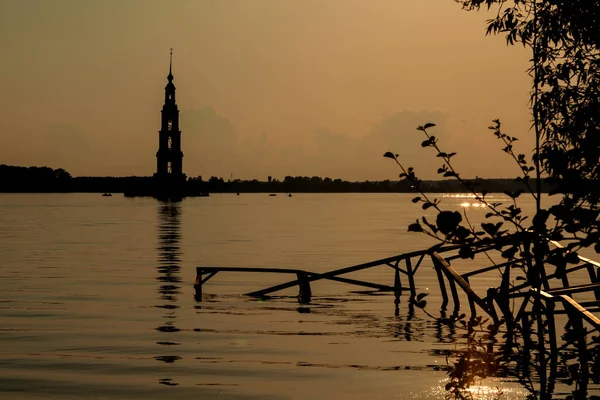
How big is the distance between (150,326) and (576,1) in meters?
16.2

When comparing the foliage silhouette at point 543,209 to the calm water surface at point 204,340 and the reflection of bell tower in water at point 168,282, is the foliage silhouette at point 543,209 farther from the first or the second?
the reflection of bell tower in water at point 168,282

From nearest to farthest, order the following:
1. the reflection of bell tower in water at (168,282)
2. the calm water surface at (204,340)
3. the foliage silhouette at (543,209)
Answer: the foliage silhouette at (543,209) < the calm water surface at (204,340) < the reflection of bell tower in water at (168,282)

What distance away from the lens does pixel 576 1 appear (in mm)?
12125

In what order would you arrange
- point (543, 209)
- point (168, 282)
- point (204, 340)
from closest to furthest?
point (543, 209) → point (204, 340) → point (168, 282)

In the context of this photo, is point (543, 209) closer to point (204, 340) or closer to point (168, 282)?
point (204, 340)

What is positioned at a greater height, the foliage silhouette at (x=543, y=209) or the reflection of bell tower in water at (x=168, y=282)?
the foliage silhouette at (x=543, y=209)

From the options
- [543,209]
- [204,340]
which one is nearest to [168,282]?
[204,340]

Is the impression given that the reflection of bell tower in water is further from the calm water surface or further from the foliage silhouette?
the foliage silhouette

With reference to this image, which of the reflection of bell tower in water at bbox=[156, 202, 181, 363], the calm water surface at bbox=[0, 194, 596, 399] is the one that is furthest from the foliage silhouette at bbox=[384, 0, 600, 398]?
the reflection of bell tower in water at bbox=[156, 202, 181, 363]

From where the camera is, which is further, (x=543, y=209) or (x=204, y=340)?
(x=204, y=340)

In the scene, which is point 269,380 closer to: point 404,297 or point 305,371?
point 305,371

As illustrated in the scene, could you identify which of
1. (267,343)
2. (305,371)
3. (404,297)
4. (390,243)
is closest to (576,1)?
(305,371)

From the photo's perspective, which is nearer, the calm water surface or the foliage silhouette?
the foliage silhouette

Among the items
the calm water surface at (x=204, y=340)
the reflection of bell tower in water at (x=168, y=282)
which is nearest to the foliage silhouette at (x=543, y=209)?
the calm water surface at (x=204, y=340)
